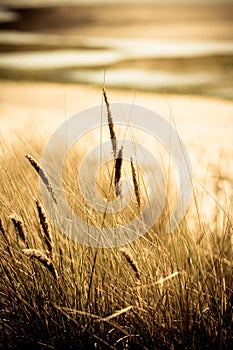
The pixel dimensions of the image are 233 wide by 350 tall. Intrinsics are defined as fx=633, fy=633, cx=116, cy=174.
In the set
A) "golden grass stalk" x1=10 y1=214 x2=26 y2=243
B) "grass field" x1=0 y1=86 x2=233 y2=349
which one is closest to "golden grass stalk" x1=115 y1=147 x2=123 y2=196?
"grass field" x1=0 y1=86 x2=233 y2=349

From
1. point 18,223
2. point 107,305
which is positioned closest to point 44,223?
point 18,223

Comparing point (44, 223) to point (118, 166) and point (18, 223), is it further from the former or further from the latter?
point (118, 166)

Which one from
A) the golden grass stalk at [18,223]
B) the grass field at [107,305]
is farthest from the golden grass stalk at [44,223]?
the grass field at [107,305]

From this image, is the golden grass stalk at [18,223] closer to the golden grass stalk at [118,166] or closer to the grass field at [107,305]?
the grass field at [107,305]

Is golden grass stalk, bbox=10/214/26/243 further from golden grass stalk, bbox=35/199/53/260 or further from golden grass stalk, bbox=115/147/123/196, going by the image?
golden grass stalk, bbox=115/147/123/196

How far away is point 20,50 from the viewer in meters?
28.8

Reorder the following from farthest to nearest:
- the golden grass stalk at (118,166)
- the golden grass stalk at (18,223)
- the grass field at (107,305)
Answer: the grass field at (107,305) < the golden grass stalk at (118,166) < the golden grass stalk at (18,223)

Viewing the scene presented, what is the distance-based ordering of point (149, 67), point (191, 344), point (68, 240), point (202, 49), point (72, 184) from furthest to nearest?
point (202, 49), point (149, 67), point (72, 184), point (68, 240), point (191, 344)

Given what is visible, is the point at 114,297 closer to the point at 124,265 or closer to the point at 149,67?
the point at 124,265

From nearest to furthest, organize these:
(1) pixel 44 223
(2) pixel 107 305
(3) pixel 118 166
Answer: (1) pixel 44 223, (3) pixel 118 166, (2) pixel 107 305

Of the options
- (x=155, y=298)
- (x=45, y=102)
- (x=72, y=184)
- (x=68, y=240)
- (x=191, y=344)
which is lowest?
(x=191, y=344)

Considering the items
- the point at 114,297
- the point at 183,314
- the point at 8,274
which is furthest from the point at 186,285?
the point at 8,274

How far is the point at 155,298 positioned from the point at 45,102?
1324 cm

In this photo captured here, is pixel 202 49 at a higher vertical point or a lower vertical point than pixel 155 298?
higher
